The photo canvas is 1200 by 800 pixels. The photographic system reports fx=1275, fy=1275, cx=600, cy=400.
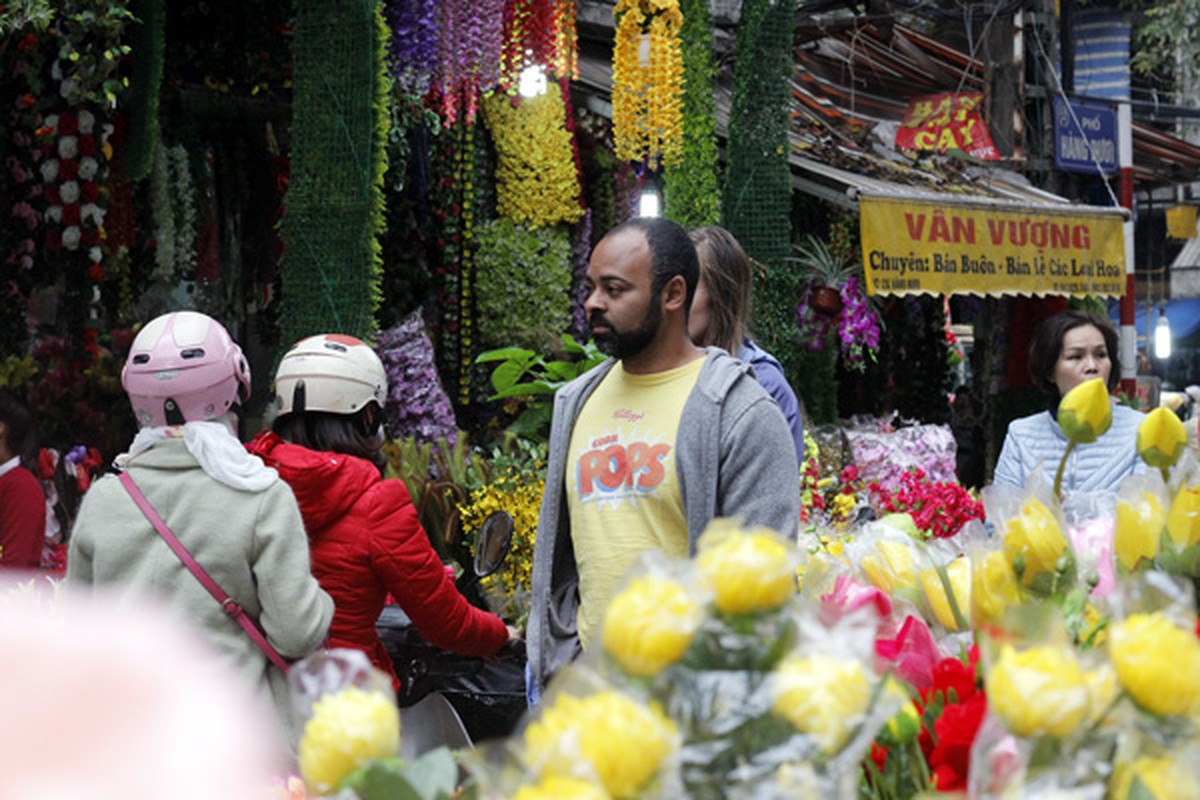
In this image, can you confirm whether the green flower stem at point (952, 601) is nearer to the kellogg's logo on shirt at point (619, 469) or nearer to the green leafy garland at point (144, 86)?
the kellogg's logo on shirt at point (619, 469)

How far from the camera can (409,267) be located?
8805 mm

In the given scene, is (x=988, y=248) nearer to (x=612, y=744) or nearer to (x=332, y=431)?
(x=332, y=431)

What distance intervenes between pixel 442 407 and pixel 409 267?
49.1 inches

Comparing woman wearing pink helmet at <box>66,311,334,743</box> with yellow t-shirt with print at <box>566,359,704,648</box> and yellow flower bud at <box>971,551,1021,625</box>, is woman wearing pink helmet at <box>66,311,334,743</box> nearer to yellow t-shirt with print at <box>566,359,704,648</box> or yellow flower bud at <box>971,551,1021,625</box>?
yellow t-shirt with print at <box>566,359,704,648</box>

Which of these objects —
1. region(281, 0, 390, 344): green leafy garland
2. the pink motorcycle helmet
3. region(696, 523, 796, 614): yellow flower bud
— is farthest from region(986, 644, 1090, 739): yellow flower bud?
region(281, 0, 390, 344): green leafy garland

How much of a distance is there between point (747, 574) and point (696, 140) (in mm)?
7635

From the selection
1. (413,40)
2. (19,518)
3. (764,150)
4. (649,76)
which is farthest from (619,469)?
(764,150)

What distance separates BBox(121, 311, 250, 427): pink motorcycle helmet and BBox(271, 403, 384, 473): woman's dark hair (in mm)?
487

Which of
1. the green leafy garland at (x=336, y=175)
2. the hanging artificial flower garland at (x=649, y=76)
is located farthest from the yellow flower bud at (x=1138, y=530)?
the hanging artificial flower garland at (x=649, y=76)

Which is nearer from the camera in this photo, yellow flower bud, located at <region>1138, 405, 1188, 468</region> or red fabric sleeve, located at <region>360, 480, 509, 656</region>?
yellow flower bud, located at <region>1138, 405, 1188, 468</region>

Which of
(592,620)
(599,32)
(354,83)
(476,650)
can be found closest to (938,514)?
(476,650)

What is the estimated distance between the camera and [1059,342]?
4.39 metres

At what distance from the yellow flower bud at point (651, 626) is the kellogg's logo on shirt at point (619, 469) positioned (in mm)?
1779

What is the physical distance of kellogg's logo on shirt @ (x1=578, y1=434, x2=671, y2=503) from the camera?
2.69 m
